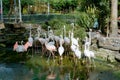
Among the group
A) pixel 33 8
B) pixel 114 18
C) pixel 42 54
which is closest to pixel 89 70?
pixel 42 54

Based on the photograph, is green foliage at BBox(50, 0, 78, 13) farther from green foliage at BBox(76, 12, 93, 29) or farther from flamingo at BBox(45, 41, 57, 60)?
flamingo at BBox(45, 41, 57, 60)

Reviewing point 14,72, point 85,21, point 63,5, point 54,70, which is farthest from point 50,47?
point 63,5

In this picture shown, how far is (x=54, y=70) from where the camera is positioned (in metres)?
11.8

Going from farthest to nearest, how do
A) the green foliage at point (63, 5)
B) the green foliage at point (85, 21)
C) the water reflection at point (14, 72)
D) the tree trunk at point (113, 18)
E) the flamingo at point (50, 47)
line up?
the green foliage at point (63, 5), the green foliage at point (85, 21), the tree trunk at point (113, 18), the flamingo at point (50, 47), the water reflection at point (14, 72)

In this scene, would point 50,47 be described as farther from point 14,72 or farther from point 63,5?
point 63,5

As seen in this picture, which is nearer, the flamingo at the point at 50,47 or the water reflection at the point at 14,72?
the water reflection at the point at 14,72

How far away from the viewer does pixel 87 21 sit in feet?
58.9

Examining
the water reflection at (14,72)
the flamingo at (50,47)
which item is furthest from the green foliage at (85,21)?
the water reflection at (14,72)

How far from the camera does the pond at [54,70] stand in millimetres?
11062

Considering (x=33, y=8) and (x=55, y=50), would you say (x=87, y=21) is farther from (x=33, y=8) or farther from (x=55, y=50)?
(x=33, y=8)

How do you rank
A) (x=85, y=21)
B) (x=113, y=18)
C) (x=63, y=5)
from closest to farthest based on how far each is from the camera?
1. (x=113, y=18)
2. (x=85, y=21)
3. (x=63, y=5)

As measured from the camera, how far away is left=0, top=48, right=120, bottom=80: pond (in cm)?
1106

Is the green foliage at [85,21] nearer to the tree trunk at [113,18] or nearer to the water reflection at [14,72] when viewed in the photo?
the tree trunk at [113,18]

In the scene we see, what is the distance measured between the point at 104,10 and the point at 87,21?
1612 millimetres
